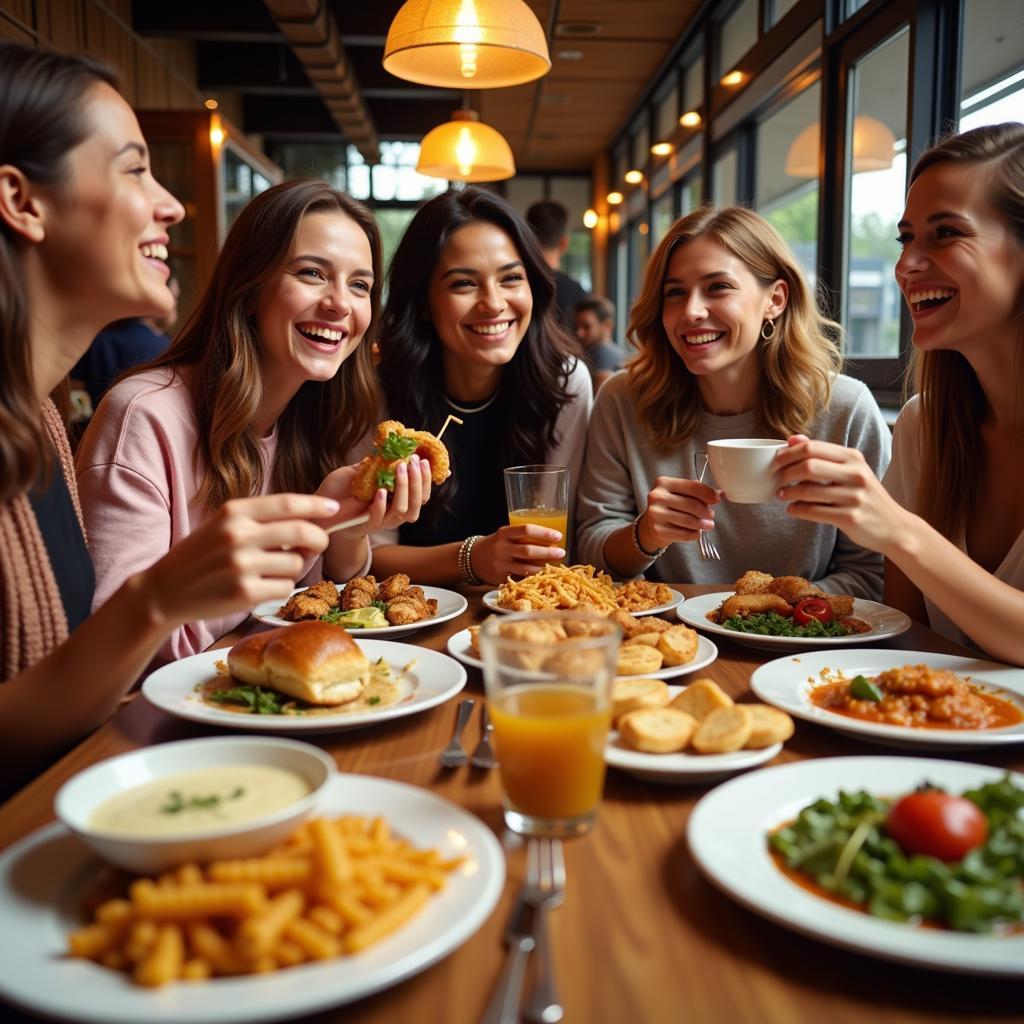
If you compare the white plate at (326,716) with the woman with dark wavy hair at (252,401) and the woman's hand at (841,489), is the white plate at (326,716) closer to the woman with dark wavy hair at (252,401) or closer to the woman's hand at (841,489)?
the woman with dark wavy hair at (252,401)

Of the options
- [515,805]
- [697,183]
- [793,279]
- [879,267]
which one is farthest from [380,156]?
[515,805]

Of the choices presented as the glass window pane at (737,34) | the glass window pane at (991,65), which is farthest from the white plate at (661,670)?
the glass window pane at (737,34)

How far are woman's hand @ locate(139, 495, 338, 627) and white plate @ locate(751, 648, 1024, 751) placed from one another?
2.40ft

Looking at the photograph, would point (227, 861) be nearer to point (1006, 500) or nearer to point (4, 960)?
point (4, 960)

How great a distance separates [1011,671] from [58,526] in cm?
164

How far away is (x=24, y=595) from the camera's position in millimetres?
1448

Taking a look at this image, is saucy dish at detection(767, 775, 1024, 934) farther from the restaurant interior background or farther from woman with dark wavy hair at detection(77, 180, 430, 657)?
the restaurant interior background

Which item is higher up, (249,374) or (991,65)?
(991,65)

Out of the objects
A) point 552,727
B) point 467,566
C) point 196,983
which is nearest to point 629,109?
point 467,566

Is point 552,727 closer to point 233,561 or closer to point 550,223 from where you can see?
point 233,561

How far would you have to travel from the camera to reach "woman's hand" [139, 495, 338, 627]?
116 cm

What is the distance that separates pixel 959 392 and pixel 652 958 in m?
1.81

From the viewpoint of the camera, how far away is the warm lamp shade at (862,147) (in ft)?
14.2

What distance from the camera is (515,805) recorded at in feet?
3.52
